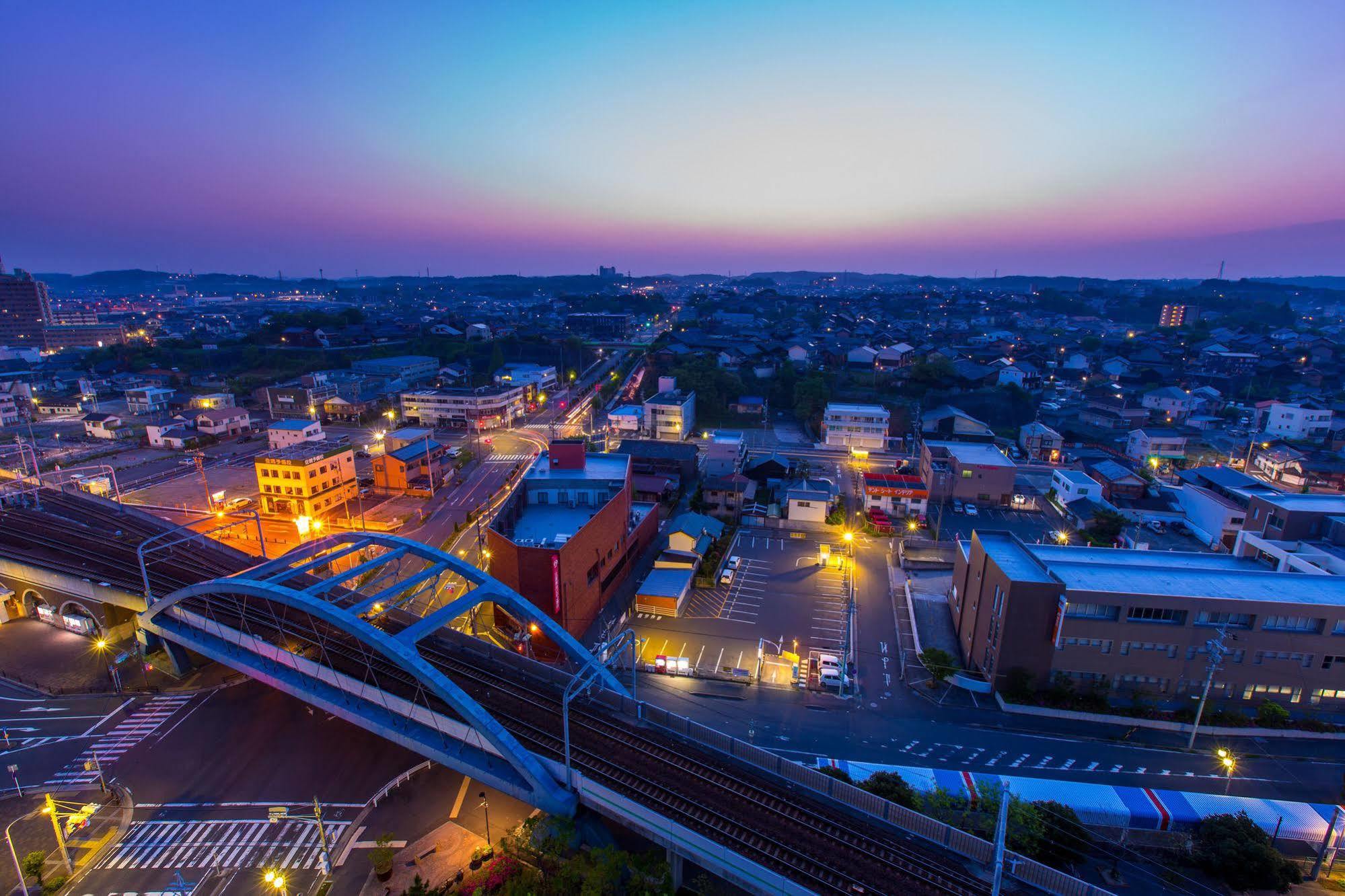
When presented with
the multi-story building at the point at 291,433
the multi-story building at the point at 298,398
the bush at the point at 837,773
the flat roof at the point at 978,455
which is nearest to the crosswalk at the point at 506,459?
the multi-story building at the point at 291,433

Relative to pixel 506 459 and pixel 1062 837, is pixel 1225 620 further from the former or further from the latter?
pixel 506 459

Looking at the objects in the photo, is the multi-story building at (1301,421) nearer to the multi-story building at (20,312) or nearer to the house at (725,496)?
the house at (725,496)

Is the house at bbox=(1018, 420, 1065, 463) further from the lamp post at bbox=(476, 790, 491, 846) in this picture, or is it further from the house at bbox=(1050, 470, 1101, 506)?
the lamp post at bbox=(476, 790, 491, 846)

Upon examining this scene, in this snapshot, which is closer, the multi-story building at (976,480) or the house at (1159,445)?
the multi-story building at (976,480)

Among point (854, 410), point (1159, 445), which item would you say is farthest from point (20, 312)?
point (1159, 445)

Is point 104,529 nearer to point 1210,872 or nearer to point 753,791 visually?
point 753,791
